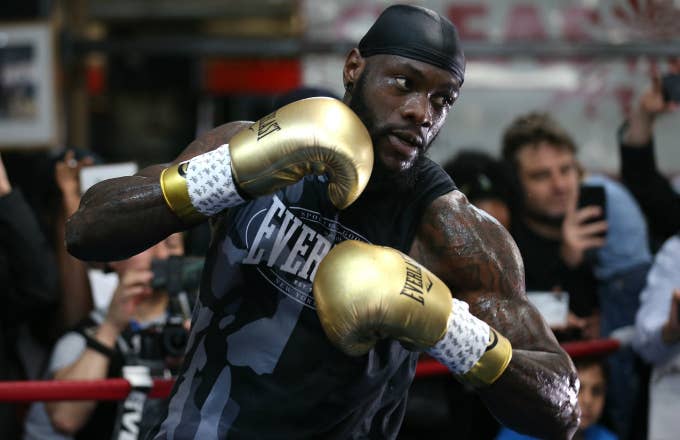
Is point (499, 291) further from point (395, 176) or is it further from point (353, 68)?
point (353, 68)

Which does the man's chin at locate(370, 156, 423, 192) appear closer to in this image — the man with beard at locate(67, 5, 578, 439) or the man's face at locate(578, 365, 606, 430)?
the man with beard at locate(67, 5, 578, 439)

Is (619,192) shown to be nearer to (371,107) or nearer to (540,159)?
(540,159)

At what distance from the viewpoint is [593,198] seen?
4.24m

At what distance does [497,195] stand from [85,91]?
300 cm

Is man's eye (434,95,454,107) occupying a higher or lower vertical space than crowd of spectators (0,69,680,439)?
higher

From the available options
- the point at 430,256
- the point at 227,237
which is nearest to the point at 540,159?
the point at 430,256

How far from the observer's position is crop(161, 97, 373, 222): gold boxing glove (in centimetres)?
197

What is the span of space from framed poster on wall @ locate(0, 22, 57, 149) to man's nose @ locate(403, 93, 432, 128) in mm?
3744

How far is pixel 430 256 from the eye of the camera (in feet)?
7.71

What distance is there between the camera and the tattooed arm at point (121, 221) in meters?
2.07

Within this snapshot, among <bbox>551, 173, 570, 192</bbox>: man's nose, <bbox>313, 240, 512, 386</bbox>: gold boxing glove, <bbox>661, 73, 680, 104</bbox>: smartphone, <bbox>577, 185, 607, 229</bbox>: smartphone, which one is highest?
<bbox>313, 240, 512, 386</bbox>: gold boxing glove

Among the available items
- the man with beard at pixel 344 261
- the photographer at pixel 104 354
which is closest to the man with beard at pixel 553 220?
the photographer at pixel 104 354

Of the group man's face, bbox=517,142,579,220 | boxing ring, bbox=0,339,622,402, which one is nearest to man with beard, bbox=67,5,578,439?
boxing ring, bbox=0,339,622,402

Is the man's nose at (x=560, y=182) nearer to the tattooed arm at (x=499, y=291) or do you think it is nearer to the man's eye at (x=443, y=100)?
the tattooed arm at (x=499, y=291)
